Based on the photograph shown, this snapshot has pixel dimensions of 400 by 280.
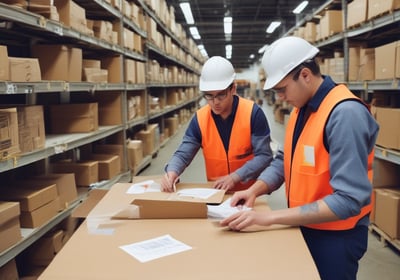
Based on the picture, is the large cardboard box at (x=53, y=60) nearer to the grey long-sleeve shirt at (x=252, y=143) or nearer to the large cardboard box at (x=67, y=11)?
the large cardboard box at (x=67, y=11)

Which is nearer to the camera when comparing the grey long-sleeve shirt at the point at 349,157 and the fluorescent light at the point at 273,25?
the grey long-sleeve shirt at the point at 349,157

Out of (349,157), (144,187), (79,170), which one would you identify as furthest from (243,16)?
(349,157)

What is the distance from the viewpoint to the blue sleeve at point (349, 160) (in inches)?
52.3

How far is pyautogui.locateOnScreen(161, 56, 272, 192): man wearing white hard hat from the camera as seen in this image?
8.00ft

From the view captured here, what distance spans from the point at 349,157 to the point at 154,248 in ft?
2.43

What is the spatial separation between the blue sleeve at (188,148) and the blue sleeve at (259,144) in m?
0.37

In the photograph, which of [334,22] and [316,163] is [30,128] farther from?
[334,22]

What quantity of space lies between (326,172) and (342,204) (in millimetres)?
196

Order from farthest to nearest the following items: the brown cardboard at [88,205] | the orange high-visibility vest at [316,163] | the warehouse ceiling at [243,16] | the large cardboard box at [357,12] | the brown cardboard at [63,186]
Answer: the warehouse ceiling at [243,16], the large cardboard box at [357,12], the brown cardboard at [63,186], the brown cardboard at [88,205], the orange high-visibility vest at [316,163]

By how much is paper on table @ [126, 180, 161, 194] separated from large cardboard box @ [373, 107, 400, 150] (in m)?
2.21

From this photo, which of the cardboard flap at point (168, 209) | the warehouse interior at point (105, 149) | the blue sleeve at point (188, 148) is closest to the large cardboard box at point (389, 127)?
the warehouse interior at point (105, 149)

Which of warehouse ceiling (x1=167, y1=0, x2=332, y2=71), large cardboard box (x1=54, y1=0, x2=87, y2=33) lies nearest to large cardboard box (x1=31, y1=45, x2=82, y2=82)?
large cardboard box (x1=54, y1=0, x2=87, y2=33)

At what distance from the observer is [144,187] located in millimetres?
2090

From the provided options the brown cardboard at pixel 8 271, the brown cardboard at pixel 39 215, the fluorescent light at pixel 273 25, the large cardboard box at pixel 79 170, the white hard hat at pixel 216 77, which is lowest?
the brown cardboard at pixel 8 271
